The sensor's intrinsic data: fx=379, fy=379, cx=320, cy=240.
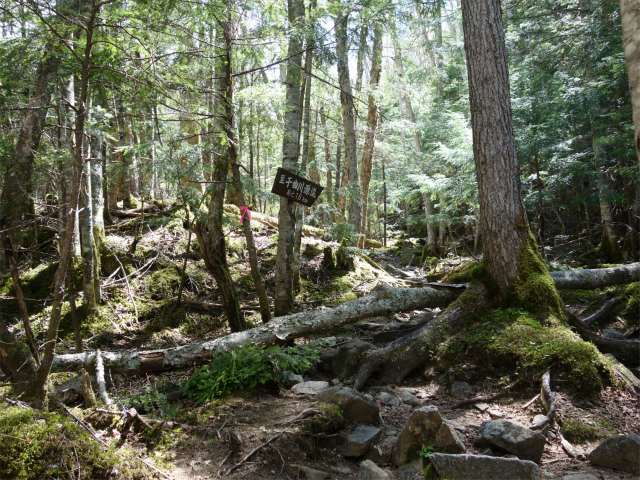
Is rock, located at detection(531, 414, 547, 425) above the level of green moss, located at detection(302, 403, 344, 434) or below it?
below

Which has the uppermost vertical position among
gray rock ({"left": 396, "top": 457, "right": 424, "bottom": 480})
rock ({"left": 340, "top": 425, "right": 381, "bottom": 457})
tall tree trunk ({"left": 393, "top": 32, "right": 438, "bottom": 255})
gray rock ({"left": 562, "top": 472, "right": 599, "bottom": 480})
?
A: tall tree trunk ({"left": 393, "top": 32, "right": 438, "bottom": 255})

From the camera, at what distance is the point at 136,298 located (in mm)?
7762

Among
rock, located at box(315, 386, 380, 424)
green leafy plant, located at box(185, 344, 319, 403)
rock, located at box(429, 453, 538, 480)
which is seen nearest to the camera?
rock, located at box(429, 453, 538, 480)

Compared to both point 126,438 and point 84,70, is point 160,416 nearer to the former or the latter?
point 126,438

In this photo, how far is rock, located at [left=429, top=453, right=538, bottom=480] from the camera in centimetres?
278

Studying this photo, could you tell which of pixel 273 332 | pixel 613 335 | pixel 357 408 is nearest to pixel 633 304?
pixel 613 335

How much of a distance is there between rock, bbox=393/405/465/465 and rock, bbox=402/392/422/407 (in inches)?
43.2

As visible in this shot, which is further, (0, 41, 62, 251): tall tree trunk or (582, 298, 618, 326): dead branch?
(582, 298, 618, 326): dead branch

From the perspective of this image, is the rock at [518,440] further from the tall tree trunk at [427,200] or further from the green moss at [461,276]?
the tall tree trunk at [427,200]

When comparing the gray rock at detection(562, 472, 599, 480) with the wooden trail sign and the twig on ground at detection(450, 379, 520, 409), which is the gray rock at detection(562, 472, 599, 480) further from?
the wooden trail sign

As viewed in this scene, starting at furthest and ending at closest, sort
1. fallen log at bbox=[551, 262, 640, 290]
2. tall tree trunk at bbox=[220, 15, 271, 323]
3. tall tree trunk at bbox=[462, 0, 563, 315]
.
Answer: fallen log at bbox=[551, 262, 640, 290] < tall tree trunk at bbox=[220, 15, 271, 323] < tall tree trunk at bbox=[462, 0, 563, 315]

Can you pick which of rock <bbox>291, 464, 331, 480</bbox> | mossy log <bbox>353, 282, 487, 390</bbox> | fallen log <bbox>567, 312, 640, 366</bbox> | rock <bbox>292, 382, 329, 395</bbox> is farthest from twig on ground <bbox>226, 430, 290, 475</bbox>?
fallen log <bbox>567, 312, 640, 366</bbox>

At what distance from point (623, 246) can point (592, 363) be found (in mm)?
8711

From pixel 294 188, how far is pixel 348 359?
2.75 m
